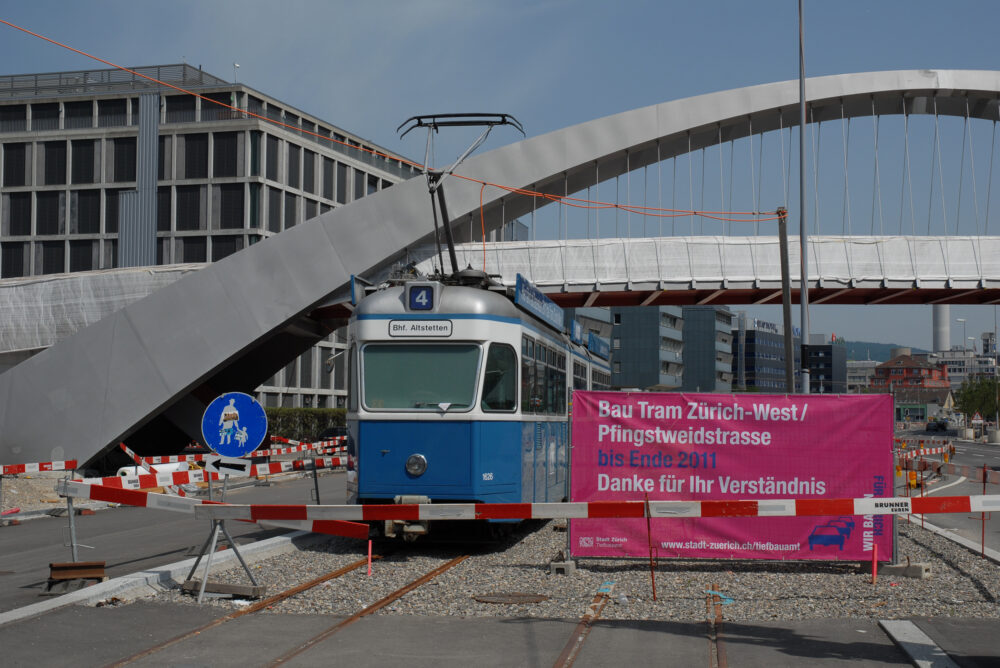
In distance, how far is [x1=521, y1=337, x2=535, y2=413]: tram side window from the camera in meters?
12.9

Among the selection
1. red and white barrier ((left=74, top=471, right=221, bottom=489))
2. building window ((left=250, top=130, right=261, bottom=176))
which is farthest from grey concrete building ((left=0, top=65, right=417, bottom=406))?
red and white barrier ((left=74, top=471, right=221, bottom=489))

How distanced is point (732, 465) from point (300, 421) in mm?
51905

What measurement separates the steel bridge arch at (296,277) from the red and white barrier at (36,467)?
10.3 feet

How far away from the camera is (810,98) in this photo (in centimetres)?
3716

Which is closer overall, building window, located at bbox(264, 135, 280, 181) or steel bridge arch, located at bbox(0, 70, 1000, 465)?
steel bridge arch, located at bbox(0, 70, 1000, 465)

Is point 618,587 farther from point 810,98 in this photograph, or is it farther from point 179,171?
point 179,171

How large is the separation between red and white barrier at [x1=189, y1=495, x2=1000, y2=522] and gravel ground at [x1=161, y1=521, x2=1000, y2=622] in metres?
0.71

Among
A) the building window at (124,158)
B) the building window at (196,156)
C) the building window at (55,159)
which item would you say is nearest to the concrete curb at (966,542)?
the building window at (196,156)

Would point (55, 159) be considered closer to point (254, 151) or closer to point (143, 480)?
point (254, 151)

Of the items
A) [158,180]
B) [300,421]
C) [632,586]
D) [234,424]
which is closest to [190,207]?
[158,180]

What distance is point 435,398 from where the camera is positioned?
12.2m

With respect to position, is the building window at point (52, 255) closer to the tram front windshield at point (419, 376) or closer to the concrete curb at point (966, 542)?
the concrete curb at point (966, 542)

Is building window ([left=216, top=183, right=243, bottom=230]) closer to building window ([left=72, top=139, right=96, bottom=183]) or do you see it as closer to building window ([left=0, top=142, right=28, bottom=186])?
building window ([left=72, top=139, right=96, bottom=183])

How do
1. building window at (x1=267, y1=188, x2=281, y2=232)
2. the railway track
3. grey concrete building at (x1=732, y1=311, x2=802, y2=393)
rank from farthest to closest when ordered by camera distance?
grey concrete building at (x1=732, y1=311, x2=802, y2=393), building window at (x1=267, y1=188, x2=281, y2=232), the railway track
